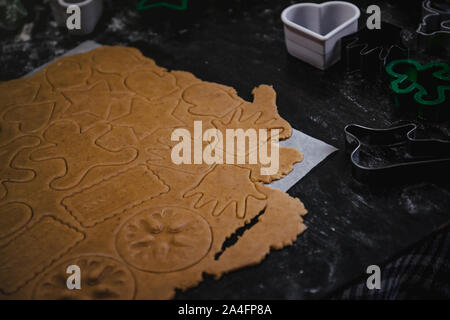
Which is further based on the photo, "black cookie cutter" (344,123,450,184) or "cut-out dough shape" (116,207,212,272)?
"black cookie cutter" (344,123,450,184)

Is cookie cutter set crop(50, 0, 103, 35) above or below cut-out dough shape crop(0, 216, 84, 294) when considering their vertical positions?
above

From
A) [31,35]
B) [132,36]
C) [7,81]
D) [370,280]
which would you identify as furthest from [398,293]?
[31,35]

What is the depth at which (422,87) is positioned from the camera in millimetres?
1849

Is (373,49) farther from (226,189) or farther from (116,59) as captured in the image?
(116,59)

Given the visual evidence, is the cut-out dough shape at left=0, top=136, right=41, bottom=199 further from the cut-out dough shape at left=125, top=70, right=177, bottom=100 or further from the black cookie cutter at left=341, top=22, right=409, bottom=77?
the black cookie cutter at left=341, top=22, right=409, bottom=77

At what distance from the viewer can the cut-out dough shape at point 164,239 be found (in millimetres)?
1471

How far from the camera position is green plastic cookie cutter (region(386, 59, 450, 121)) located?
1.78 meters

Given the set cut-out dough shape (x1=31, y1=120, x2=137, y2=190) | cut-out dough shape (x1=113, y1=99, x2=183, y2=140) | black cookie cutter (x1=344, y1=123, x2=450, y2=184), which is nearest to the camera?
black cookie cutter (x1=344, y1=123, x2=450, y2=184)

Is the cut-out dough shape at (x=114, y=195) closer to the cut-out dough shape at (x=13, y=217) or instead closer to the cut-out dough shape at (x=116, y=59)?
the cut-out dough shape at (x=13, y=217)

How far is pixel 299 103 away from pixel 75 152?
2.91 ft

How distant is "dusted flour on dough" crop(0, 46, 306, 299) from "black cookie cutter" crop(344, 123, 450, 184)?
214mm

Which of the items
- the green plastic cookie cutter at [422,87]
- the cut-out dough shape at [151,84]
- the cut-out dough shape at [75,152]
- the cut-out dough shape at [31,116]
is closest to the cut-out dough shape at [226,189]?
the cut-out dough shape at [75,152]

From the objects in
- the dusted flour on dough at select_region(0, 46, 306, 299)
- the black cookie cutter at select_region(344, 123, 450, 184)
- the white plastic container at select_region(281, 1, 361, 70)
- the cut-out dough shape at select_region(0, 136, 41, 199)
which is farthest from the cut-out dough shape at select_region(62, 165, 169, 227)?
the white plastic container at select_region(281, 1, 361, 70)

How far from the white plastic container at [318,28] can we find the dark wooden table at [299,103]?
0.06 meters
